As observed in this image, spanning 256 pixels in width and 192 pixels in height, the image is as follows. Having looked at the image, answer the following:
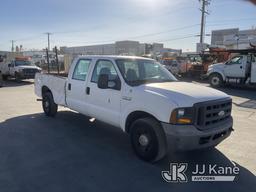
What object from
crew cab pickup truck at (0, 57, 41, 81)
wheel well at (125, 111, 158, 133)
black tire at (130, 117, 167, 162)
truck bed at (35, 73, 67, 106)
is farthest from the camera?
crew cab pickup truck at (0, 57, 41, 81)

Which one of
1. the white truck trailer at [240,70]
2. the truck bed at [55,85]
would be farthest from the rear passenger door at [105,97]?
the white truck trailer at [240,70]

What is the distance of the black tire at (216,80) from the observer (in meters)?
17.4

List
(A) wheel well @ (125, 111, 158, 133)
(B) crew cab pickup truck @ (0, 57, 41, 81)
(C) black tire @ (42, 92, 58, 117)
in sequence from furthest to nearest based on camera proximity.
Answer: (B) crew cab pickup truck @ (0, 57, 41, 81), (C) black tire @ (42, 92, 58, 117), (A) wheel well @ (125, 111, 158, 133)

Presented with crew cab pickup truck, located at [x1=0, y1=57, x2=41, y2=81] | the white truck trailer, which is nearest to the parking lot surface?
the white truck trailer

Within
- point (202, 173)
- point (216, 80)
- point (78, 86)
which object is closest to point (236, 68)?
point (216, 80)

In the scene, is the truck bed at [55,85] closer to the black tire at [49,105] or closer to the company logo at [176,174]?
the black tire at [49,105]

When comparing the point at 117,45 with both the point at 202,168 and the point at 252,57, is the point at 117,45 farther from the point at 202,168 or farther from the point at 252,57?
the point at 202,168

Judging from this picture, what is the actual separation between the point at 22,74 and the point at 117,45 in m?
52.6

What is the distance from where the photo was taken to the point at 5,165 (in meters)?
4.50

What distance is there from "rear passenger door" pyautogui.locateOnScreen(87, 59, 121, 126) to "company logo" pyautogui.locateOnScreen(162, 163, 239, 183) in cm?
145

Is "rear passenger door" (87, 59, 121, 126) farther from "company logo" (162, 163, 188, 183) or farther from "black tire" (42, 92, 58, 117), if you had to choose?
"black tire" (42, 92, 58, 117)

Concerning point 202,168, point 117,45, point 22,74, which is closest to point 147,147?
point 202,168

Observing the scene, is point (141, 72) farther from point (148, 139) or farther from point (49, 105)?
point (49, 105)

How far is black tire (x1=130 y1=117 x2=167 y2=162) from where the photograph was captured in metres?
4.39
